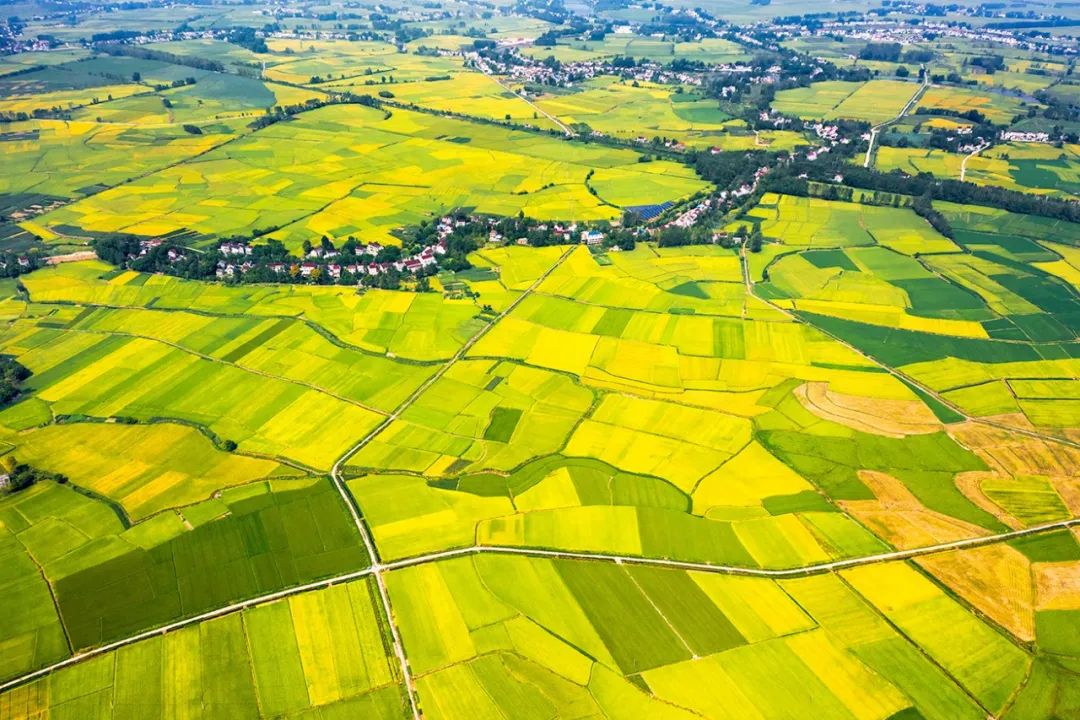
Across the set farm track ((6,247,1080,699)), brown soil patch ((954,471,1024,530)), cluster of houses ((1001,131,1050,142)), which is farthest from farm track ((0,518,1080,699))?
cluster of houses ((1001,131,1050,142))

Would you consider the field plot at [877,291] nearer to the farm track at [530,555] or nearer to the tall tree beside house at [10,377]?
the farm track at [530,555]

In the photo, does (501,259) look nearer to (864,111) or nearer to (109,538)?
(109,538)

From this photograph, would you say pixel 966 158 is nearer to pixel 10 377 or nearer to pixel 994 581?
pixel 994 581

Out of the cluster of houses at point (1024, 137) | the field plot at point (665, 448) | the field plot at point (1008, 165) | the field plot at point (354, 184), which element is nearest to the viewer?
the field plot at point (665, 448)

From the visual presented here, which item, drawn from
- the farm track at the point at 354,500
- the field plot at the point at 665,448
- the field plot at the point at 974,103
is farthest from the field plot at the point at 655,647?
the field plot at the point at 974,103

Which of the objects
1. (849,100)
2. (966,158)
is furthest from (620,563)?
(849,100)

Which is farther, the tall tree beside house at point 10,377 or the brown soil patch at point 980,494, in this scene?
the tall tree beside house at point 10,377

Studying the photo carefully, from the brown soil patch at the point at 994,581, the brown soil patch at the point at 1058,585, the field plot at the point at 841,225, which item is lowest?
the brown soil patch at the point at 994,581
